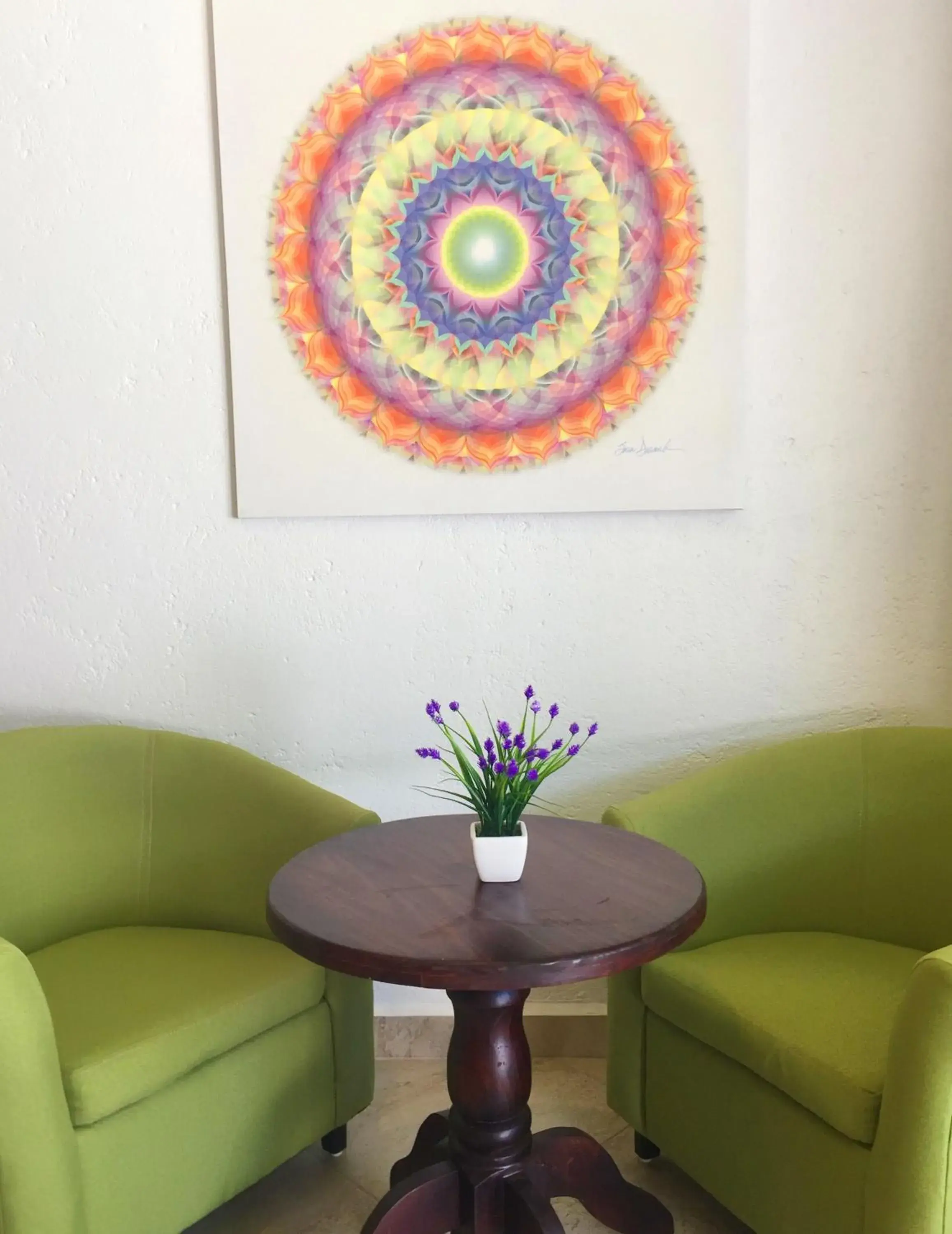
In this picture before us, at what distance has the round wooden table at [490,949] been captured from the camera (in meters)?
1.51

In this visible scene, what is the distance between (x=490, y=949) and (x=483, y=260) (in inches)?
59.3

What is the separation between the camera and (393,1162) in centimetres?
219

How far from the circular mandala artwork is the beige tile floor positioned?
1.40 m

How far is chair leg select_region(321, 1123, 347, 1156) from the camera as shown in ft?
7.16

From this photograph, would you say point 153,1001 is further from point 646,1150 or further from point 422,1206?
point 646,1150

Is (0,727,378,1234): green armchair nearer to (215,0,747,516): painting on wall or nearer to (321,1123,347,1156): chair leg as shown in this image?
(321,1123,347,1156): chair leg

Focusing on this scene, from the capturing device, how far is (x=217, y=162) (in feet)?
7.78

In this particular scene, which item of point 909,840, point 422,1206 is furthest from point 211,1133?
point 909,840

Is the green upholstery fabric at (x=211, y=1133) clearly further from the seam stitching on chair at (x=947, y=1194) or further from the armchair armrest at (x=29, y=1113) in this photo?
the seam stitching on chair at (x=947, y=1194)

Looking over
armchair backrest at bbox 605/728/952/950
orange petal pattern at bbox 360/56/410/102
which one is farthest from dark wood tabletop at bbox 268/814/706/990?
orange petal pattern at bbox 360/56/410/102

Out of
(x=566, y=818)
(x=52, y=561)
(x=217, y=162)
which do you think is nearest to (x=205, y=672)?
(x=52, y=561)

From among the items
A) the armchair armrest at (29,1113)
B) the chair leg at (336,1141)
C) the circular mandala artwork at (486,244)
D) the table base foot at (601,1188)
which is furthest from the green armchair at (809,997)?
the armchair armrest at (29,1113)

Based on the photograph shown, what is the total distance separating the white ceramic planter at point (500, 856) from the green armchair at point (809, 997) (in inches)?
14.5
